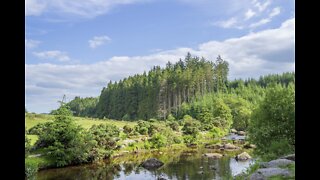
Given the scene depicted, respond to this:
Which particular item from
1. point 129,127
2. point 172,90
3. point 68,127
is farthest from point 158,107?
point 68,127

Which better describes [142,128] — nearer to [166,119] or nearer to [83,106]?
[166,119]

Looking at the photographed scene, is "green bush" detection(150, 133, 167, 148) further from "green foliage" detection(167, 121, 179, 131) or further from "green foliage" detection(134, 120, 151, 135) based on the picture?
"green foliage" detection(167, 121, 179, 131)

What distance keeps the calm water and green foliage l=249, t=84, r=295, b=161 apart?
1.75 meters

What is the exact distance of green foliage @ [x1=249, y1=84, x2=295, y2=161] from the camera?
12.2 metres

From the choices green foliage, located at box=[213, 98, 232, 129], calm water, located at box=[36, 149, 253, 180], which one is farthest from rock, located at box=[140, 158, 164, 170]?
green foliage, located at box=[213, 98, 232, 129]

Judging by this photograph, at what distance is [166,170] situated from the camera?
15352 millimetres

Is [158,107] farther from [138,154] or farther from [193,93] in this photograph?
[138,154]

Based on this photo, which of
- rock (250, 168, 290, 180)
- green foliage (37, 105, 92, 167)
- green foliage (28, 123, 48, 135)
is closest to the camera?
rock (250, 168, 290, 180)

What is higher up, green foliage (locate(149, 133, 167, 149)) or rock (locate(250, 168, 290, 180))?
rock (locate(250, 168, 290, 180))

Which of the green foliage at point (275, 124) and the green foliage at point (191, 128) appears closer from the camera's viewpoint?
the green foliage at point (275, 124)

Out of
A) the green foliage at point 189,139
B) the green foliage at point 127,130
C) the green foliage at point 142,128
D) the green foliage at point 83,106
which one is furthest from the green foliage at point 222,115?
the green foliage at point 83,106

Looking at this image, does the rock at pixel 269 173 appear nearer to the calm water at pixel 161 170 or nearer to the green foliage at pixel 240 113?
the calm water at pixel 161 170

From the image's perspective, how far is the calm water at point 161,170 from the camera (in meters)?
14.1
